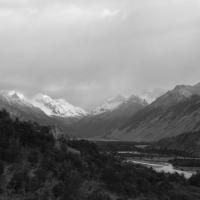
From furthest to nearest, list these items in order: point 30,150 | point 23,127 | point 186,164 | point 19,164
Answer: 1. point 186,164
2. point 23,127
3. point 30,150
4. point 19,164

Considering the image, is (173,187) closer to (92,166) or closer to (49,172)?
(92,166)

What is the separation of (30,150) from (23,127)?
42.6 feet

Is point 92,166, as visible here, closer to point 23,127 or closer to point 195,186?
point 23,127

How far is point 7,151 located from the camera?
4978cm

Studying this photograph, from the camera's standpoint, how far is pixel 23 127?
68.3 metres

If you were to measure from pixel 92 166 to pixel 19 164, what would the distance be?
1613cm

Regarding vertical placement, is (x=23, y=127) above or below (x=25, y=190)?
above

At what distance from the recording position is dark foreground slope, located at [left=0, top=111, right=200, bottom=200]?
146 ft

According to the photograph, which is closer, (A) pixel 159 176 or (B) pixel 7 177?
(B) pixel 7 177

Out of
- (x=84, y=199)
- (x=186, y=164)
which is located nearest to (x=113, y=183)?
(x=84, y=199)

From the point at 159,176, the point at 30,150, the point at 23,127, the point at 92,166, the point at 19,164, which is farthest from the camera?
the point at 159,176

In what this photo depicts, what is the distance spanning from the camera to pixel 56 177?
50.2 metres

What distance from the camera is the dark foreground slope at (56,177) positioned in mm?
44594

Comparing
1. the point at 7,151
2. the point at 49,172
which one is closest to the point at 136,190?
the point at 49,172
